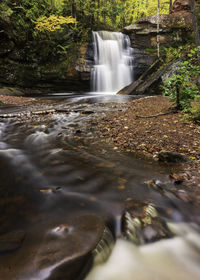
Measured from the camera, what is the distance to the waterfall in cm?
1568

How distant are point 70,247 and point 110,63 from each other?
17051 mm

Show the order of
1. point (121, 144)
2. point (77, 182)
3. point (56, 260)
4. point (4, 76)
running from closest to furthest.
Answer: point (56, 260) < point (77, 182) < point (121, 144) < point (4, 76)

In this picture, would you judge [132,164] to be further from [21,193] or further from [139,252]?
[21,193]

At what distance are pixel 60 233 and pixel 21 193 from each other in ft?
2.70

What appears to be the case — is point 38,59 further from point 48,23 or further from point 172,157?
point 172,157

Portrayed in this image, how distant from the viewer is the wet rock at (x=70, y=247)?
105cm

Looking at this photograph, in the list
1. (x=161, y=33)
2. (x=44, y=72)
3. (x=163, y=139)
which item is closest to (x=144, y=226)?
(x=163, y=139)

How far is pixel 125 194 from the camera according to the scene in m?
1.85

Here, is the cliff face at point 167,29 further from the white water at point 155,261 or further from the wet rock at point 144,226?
the white water at point 155,261

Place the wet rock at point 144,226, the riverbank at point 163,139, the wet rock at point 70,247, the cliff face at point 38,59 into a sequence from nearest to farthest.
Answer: the wet rock at point 70,247, the wet rock at point 144,226, the riverbank at point 163,139, the cliff face at point 38,59

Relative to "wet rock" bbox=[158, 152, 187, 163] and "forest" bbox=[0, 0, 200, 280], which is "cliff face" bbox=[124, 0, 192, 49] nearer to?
"forest" bbox=[0, 0, 200, 280]

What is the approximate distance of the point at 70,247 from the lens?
1182 mm

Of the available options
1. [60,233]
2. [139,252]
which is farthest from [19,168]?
[139,252]

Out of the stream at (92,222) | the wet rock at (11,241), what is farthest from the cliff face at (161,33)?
the wet rock at (11,241)
